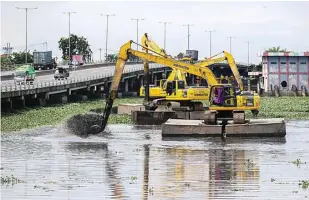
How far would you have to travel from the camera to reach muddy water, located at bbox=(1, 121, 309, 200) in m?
27.4

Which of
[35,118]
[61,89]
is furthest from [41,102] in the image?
[35,118]

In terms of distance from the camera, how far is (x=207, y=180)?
30.4 meters

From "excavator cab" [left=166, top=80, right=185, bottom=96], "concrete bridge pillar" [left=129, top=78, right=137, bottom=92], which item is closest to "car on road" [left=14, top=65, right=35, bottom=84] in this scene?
"excavator cab" [left=166, top=80, right=185, bottom=96]

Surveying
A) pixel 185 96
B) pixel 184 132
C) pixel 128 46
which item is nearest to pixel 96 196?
pixel 184 132

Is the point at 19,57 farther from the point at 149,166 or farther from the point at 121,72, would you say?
the point at 149,166

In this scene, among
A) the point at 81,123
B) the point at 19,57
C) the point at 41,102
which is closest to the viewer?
the point at 81,123

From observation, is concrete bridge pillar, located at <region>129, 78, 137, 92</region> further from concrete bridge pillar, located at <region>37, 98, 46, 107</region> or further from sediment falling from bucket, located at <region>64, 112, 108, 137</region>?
sediment falling from bucket, located at <region>64, 112, 108, 137</region>

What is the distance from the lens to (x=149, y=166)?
116 ft

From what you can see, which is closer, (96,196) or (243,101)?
(96,196)

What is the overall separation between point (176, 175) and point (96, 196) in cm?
590

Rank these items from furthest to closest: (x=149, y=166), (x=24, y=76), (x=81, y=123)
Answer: (x=24, y=76), (x=81, y=123), (x=149, y=166)

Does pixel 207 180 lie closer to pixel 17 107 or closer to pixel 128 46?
pixel 128 46

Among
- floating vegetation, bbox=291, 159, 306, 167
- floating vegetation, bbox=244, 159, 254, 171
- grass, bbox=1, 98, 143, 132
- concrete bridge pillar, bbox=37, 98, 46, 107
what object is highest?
concrete bridge pillar, bbox=37, 98, 46, 107

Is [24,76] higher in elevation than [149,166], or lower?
higher
